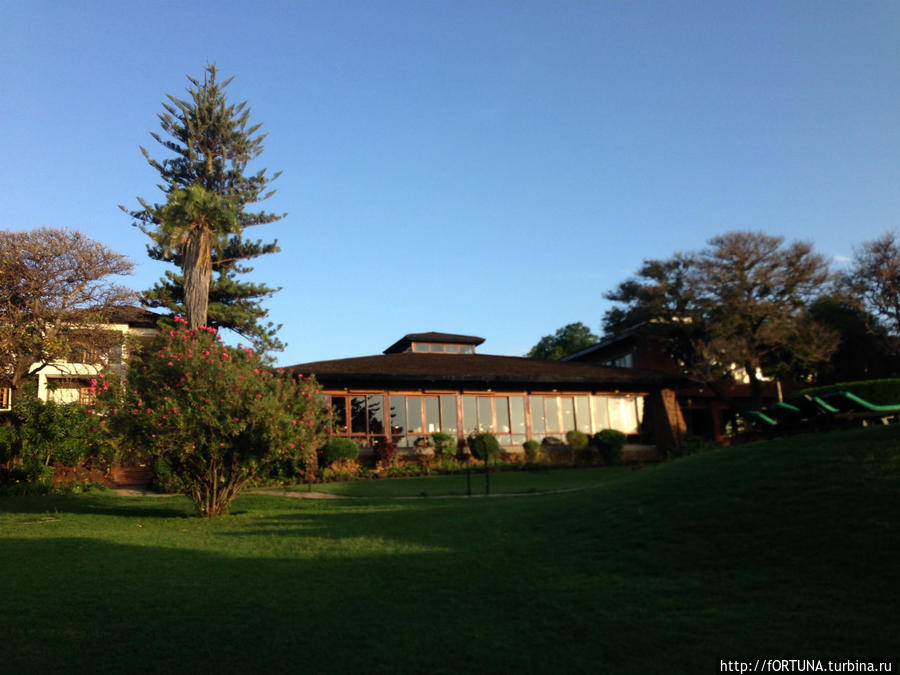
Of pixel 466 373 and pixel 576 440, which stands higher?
pixel 466 373

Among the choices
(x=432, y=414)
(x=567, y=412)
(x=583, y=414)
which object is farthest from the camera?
(x=583, y=414)

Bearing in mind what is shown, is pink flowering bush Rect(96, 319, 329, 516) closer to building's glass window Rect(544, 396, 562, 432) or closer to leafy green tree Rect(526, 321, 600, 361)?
building's glass window Rect(544, 396, 562, 432)

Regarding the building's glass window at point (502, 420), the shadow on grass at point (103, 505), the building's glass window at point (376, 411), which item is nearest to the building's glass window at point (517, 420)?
the building's glass window at point (502, 420)

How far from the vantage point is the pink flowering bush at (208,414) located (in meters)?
13.0

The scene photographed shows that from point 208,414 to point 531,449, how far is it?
56.2 feet

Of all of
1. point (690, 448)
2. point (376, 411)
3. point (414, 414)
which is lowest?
point (690, 448)

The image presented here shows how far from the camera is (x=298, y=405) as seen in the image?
1442cm

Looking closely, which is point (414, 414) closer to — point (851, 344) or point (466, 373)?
point (466, 373)

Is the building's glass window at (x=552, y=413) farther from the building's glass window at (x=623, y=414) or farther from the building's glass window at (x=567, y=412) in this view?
the building's glass window at (x=623, y=414)

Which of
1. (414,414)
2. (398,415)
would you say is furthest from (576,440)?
(398,415)

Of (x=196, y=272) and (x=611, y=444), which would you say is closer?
(x=196, y=272)

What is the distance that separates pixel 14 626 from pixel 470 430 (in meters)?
23.0

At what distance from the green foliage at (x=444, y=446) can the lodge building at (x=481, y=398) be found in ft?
3.12

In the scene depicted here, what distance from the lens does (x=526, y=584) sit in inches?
269
